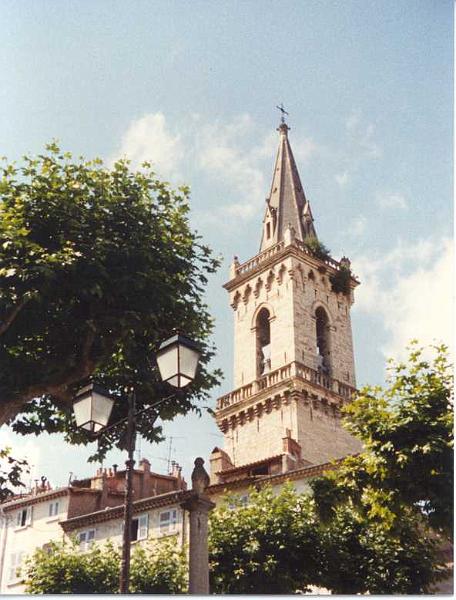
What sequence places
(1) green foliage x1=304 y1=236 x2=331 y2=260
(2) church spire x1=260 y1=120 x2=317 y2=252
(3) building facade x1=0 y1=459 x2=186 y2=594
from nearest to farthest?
(3) building facade x1=0 y1=459 x2=186 y2=594
(1) green foliage x1=304 y1=236 x2=331 y2=260
(2) church spire x1=260 y1=120 x2=317 y2=252

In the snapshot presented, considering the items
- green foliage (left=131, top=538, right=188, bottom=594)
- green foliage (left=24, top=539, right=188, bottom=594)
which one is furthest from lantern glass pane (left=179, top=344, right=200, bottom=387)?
green foliage (left=24, top=539, right=188, bottom=594)

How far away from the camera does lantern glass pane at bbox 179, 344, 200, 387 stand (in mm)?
8094

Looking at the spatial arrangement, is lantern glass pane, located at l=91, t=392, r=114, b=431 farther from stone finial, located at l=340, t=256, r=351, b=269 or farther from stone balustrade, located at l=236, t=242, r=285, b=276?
stone finial, located at l=340, t=256, r=351, b=269

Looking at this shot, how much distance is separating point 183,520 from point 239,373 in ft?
32.7

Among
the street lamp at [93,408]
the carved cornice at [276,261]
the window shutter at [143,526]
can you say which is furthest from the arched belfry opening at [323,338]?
the street lamp at [93,408]

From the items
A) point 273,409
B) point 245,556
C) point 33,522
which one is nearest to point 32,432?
point 245,556

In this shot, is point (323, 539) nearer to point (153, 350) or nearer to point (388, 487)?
point (388, 487)

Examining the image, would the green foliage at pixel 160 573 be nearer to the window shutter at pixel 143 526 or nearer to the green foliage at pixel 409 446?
the window shutter at pixel 143 526

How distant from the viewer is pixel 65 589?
2350cm

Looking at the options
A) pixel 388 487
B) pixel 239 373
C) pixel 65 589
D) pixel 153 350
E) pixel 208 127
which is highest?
pixel 239 373

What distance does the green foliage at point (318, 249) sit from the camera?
123ft

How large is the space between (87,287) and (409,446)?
19.2 ft

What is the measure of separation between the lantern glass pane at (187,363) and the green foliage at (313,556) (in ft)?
39.7

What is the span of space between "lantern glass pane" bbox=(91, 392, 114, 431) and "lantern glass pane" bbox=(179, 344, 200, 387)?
111 centimetres
